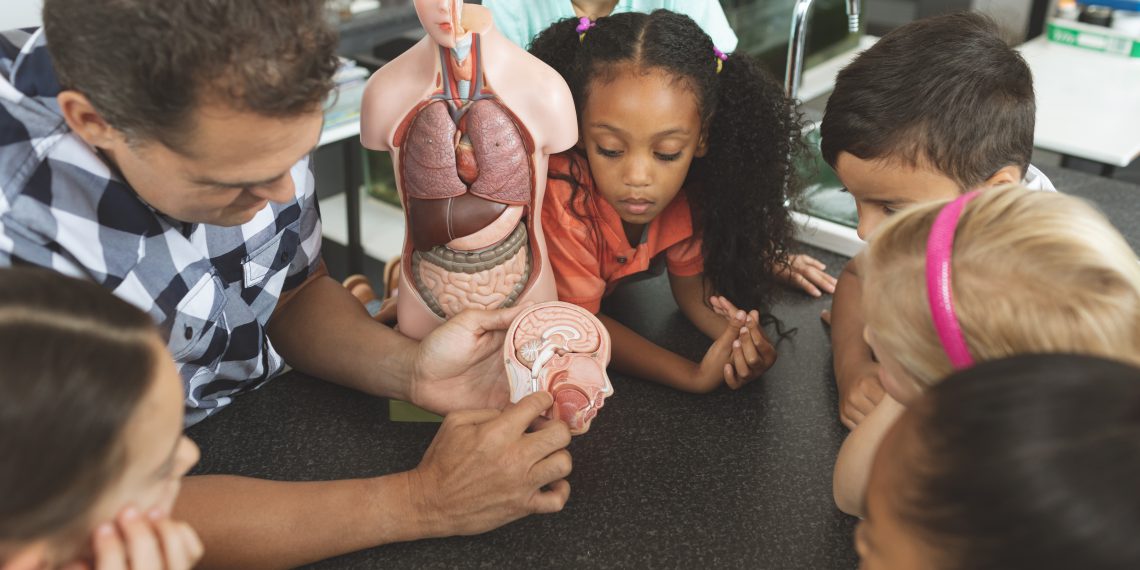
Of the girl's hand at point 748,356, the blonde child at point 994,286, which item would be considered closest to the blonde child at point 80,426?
the blonde child at point 994,286

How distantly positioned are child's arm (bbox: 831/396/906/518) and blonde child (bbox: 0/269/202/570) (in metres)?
0.62

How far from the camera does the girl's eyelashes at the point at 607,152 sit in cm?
112

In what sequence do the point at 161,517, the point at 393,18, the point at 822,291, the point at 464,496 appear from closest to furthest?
the point at 161,517 → the point at 464,496 → the point at 822,291 → the point at 393,18

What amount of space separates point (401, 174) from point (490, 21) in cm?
18

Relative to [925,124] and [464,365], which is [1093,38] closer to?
[925,124]

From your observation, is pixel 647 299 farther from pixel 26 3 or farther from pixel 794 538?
pixel 26 3

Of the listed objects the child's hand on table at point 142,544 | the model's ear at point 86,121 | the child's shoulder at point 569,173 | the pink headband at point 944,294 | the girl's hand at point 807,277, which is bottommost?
the girl's hand at point 807,277

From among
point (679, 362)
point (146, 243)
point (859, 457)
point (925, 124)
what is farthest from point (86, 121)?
point (925, 124)

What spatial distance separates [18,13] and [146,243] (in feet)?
2.96

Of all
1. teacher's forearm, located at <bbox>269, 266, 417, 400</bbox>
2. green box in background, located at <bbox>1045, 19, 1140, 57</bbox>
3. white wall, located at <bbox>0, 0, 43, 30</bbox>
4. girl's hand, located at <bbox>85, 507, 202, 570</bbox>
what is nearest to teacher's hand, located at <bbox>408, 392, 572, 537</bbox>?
teacher's forearm, located at <bbox>269, 266, 417, 400</bbox>

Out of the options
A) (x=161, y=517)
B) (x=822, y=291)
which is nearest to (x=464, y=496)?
(x=161, y=517)

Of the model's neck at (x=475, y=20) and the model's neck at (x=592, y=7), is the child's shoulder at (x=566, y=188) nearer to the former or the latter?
the model's neck at (x=475, y=20)

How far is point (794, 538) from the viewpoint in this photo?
910 mm

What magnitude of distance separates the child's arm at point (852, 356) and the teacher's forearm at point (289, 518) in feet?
1.66
